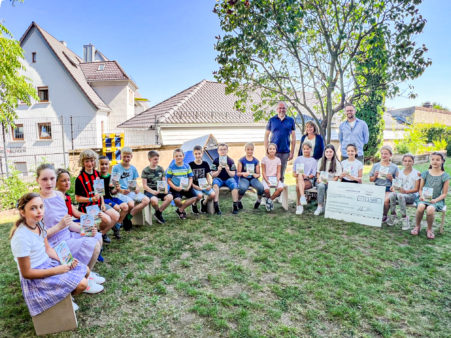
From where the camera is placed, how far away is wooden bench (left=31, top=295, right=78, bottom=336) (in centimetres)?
240

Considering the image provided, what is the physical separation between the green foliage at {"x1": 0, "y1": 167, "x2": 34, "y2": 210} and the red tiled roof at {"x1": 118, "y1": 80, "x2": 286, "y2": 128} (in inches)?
244

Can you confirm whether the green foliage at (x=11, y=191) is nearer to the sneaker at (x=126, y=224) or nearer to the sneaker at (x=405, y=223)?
the sneaker at (x=126, y=224)

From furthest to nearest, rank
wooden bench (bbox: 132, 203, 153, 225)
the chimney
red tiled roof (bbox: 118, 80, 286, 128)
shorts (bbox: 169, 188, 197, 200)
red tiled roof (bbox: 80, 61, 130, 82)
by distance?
the chimney
red tiled roof (bbox: 80, 61, 130, 82)
red tiled roof (bbox: 118, 80, 286, 128)
shorts (bbox: 169, 188, 197, 200)
wooden bench (bbox: 132, 203, 153, 225)

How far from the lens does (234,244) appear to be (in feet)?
14.7

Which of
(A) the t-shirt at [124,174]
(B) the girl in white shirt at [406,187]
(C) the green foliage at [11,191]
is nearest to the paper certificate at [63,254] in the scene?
(A) the t-shirt at [124,174]

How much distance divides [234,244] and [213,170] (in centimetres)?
236

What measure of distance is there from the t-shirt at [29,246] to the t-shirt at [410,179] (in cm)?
565

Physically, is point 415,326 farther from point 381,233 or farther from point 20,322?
point 20,322

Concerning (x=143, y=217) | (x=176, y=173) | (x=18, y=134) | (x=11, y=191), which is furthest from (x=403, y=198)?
(x=18, y=134)

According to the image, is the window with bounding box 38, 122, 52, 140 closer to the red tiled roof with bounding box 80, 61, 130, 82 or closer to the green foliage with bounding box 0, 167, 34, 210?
the red tiled roof with bounding box 80, 61, 130, 82

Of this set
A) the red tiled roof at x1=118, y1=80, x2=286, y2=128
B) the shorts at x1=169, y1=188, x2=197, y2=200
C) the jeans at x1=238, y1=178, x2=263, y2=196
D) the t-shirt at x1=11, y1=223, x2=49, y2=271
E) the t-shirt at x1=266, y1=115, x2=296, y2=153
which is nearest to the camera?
the t-shirt at x1=11, y1=223, x2=49, y2=271

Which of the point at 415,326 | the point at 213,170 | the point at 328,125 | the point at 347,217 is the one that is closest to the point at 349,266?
the point at 415,326

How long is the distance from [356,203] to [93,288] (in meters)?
4.78

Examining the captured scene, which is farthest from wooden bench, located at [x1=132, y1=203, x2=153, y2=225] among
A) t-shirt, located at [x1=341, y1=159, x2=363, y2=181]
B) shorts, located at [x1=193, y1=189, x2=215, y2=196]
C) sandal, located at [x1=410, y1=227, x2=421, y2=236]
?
sandal, located at [x1=410, y1=227, x2=421, y2=236]
